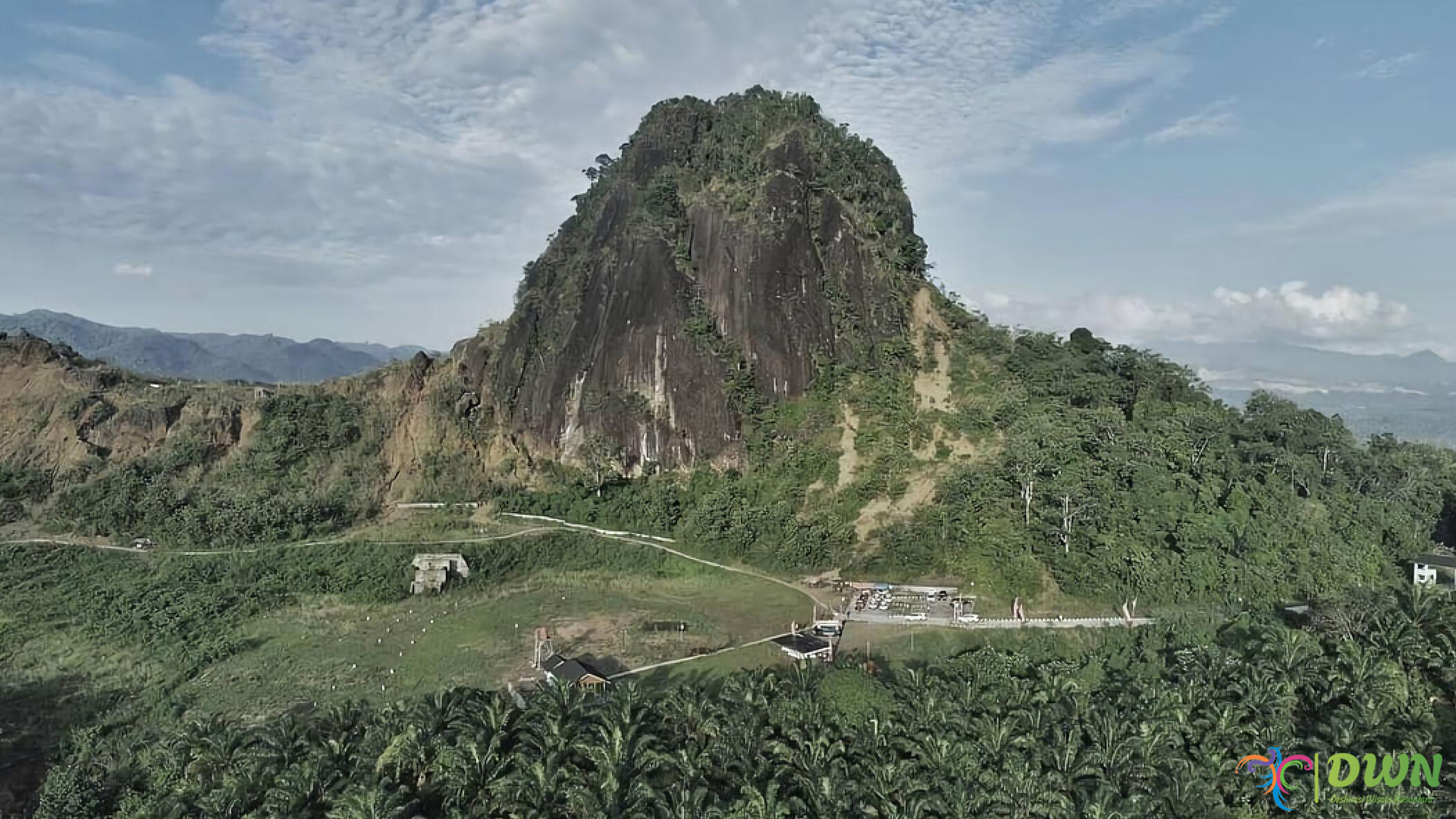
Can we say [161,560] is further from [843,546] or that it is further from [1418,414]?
[1418,414]

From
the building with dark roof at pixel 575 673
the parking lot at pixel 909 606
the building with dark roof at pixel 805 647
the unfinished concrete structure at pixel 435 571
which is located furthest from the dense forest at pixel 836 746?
the unfinished concrete structure at pixel 435 571

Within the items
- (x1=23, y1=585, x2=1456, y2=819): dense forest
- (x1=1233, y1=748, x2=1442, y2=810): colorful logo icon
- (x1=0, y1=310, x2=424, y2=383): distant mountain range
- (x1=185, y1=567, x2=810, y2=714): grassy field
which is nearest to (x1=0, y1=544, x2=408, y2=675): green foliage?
(x1=185, y1=567, x2=810, y2=714): grassy field

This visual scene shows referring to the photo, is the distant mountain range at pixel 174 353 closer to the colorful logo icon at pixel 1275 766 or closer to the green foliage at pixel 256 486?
the green foliage at pixel 256 486

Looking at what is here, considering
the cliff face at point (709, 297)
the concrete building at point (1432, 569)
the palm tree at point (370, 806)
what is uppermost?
the cliff face at point (709, 297)

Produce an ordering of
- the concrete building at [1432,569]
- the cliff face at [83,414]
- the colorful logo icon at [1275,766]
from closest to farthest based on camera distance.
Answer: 1. the colorful logo icon at [1275,766]
2. the concrete building at [1432,569]
3. the cliff face at [83,414]

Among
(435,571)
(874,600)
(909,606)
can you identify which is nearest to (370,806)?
(435,571)

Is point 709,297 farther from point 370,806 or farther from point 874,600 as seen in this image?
point 370,806

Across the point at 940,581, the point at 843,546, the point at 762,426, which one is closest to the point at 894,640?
the point at 940,581
